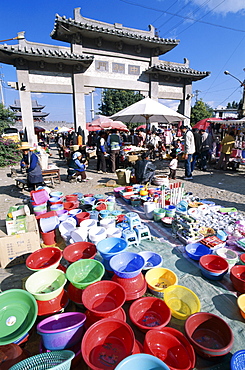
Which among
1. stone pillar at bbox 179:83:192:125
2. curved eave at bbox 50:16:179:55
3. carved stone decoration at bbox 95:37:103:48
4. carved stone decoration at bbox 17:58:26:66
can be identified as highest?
curved eave at bbox 50:16:179:55

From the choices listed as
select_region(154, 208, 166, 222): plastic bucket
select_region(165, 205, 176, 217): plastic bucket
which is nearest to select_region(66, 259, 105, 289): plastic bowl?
select_region(154, 208, 166, 222): plastic bucket

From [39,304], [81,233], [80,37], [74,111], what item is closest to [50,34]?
[80,37]

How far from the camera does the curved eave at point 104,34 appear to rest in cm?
1197

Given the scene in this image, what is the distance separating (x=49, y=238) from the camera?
12.3 ft

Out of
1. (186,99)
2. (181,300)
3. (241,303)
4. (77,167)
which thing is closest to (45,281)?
(181,300)

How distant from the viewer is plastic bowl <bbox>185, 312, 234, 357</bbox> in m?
1.91

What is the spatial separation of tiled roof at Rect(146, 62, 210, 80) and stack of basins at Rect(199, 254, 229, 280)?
14.3 metres

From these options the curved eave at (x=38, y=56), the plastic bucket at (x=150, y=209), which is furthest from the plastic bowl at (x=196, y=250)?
the curved eave at (x=38, y=56)

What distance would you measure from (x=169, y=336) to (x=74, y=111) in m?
13.8

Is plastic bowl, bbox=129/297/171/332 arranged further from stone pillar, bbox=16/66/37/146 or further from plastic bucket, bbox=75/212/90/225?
stone pillar, bbox=16/66/37/146

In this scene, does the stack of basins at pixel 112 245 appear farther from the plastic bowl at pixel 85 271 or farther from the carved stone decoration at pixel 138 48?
the carved stone decoration at pixel 138 48

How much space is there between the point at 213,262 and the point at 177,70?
601 inches

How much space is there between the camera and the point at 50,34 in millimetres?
13453

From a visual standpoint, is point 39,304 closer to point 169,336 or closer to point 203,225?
point 169,336
